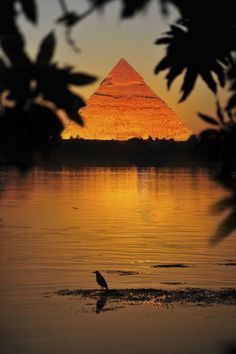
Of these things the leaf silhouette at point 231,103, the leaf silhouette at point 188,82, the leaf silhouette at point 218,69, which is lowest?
the leaf silhouette at point 231,103

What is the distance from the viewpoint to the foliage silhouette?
2988 mm

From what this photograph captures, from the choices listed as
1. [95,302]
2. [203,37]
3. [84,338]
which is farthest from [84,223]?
[203,37]

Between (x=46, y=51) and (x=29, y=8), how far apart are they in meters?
0.14

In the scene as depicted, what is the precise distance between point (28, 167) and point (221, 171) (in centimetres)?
58

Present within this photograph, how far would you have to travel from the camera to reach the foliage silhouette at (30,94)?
9.80ft

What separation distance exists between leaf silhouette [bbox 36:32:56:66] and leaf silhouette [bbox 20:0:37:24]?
0.23ft

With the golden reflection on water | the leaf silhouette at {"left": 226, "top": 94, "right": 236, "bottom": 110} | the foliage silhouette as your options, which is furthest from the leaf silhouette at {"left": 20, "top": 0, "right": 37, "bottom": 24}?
the golden reflection on water

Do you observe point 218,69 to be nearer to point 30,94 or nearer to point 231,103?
point 231,103

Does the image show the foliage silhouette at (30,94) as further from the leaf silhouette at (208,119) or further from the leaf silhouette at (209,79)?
the leaf silhouette at (209,79)

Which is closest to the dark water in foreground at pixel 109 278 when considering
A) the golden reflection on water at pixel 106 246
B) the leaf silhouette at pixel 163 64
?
the golden reflection on water at pixel 106 246

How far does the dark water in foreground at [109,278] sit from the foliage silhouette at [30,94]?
1.85 m

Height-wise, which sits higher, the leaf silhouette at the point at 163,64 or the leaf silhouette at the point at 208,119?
the leaf silhouette at the point at 163,64

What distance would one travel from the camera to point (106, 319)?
28.0 meters

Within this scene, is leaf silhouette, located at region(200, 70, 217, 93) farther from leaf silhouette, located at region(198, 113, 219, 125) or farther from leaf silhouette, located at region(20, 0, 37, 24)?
leaf silhouette, located at region(20, 0, 37, 24)
